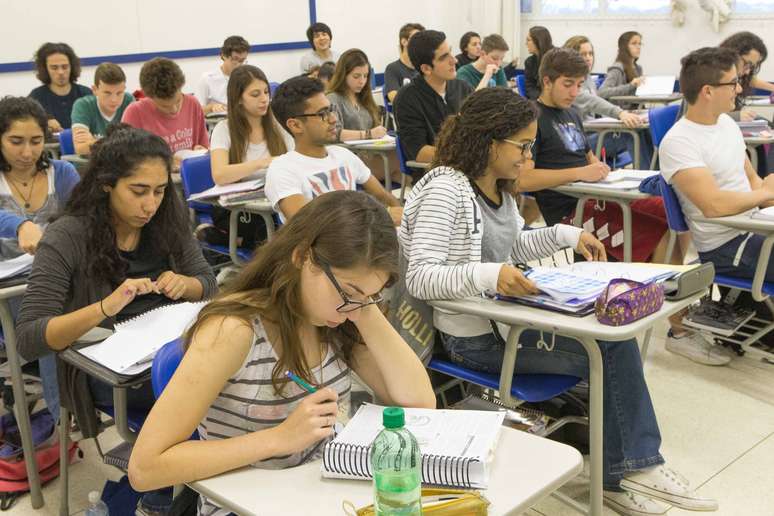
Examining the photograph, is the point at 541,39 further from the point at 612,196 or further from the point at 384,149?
the point at 612,196

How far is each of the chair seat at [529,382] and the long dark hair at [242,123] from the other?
Answer: 2.01 m

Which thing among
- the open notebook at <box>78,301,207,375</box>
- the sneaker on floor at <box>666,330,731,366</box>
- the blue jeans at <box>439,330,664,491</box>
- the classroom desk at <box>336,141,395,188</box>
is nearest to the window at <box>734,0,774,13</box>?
the classroom desk at <box>336,141,395,188</box>

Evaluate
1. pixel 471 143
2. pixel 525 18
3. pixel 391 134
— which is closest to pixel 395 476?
pixel 471 143

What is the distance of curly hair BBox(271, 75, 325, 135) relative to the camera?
317cm

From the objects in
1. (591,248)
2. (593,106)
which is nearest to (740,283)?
(591,248)

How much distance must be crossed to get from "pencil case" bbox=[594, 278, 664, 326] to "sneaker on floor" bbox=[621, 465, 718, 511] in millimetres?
580

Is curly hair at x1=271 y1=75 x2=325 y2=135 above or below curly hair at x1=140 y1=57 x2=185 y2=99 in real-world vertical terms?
below

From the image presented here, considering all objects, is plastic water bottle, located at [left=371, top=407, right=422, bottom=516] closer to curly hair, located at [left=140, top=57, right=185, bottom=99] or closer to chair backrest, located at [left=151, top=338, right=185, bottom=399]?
chair backrest, located at [left=151, top=338, right=185, bottom=399]

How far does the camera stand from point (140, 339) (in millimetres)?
1871

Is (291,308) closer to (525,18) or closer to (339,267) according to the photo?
(339,267)

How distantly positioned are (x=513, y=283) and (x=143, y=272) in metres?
0.99

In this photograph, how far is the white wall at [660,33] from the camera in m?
7.62

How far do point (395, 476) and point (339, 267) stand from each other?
0.38 meters

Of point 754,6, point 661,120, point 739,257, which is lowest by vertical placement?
point 739,257
